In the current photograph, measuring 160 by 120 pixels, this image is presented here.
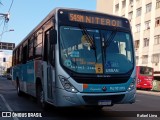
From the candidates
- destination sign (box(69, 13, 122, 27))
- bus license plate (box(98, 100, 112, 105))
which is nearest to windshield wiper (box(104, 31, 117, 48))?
destination sign (box(69, 13, 122, 27))

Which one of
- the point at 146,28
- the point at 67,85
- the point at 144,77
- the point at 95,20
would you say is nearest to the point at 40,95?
the point at 67,85

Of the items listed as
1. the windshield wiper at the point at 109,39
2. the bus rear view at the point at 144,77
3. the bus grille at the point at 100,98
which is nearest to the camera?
the bus grille at the point at 100,98

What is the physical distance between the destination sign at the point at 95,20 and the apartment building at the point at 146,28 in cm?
4298

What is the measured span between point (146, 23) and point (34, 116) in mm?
49543

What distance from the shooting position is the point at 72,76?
9672 millimetres

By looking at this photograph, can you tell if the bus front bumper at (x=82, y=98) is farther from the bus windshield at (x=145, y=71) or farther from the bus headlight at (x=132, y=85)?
the bus windshield at (x=145, y=71)

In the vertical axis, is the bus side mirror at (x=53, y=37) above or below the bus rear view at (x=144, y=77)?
above

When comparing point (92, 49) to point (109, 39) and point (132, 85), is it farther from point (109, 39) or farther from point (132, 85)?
point (132, 85)

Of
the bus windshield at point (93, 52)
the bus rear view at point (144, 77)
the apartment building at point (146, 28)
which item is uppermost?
the apartment building at point (146, 28)

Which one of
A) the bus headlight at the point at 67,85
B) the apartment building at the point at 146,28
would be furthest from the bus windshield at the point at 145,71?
the bus headlight at the point at 67,85

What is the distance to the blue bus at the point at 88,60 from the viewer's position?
382 inches

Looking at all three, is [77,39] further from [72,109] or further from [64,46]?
[72,109]

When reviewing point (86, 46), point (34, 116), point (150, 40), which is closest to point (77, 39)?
point (86, 46)

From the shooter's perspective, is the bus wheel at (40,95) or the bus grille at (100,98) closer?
the bus grille at (100,98)
